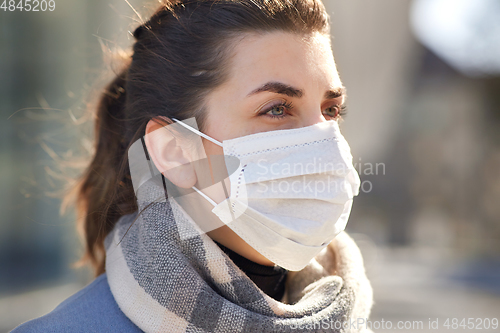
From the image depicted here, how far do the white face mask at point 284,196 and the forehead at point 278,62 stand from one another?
0.66ft

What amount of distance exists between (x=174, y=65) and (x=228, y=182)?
55 centimetres

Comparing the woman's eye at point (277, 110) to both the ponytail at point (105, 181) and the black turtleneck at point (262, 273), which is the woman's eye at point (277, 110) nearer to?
the black turtleneck at point (262, 273)

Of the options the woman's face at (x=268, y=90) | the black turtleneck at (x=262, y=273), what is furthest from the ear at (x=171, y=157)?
the black turtleneck at (x=262, y=273)

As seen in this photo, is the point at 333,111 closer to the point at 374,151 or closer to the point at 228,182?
the point at 228,182

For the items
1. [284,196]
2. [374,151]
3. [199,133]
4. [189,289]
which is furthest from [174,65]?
[374,151]

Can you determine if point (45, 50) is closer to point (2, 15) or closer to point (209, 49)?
point (2, 15)

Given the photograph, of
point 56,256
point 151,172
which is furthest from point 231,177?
point 56,256

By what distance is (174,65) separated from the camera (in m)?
1.57

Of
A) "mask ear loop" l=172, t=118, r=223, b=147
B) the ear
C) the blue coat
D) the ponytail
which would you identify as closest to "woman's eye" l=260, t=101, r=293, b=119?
"mask ear loop" l=172, t=118, r=223, b=147

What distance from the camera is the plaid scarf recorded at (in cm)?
124

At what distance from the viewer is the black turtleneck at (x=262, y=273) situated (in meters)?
1.52

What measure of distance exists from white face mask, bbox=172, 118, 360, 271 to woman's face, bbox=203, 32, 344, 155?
0.05m

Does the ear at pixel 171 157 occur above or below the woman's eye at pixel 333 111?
below

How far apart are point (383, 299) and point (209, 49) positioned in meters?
5.85
